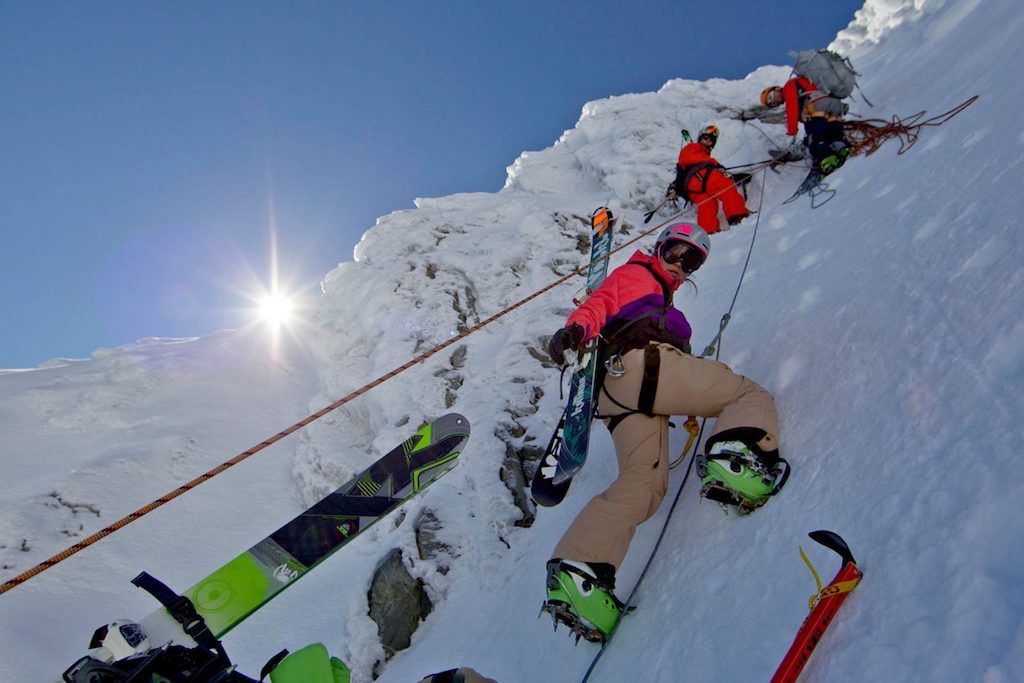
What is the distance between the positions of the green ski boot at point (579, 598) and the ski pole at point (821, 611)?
36.1 inches

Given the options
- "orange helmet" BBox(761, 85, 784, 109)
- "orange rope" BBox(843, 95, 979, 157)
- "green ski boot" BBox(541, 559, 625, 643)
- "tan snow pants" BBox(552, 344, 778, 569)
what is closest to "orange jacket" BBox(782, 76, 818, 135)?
"orange rope" BBox(843, 95, 979, 157)

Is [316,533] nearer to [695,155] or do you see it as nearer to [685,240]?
[685,240]

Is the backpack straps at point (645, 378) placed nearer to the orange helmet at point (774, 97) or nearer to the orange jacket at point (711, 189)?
the orange jacket at point (711, 189)

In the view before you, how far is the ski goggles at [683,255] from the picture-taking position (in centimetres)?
374

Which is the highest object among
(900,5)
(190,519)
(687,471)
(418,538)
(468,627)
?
(900,5)

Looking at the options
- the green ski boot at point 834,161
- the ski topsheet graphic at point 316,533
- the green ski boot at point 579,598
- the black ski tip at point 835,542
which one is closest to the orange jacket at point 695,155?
the green ski boot at point 834,161

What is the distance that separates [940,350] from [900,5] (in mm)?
17986

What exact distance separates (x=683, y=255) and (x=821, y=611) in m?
2.51

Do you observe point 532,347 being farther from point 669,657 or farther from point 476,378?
point 669,657

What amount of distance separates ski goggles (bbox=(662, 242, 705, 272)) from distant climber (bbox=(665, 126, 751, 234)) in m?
5.35

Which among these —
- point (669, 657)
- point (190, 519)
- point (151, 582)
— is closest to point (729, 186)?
point (669, 657)

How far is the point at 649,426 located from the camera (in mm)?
3146

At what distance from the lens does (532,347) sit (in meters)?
8.03

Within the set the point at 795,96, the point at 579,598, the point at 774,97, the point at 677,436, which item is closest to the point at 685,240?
the point at 677,436
